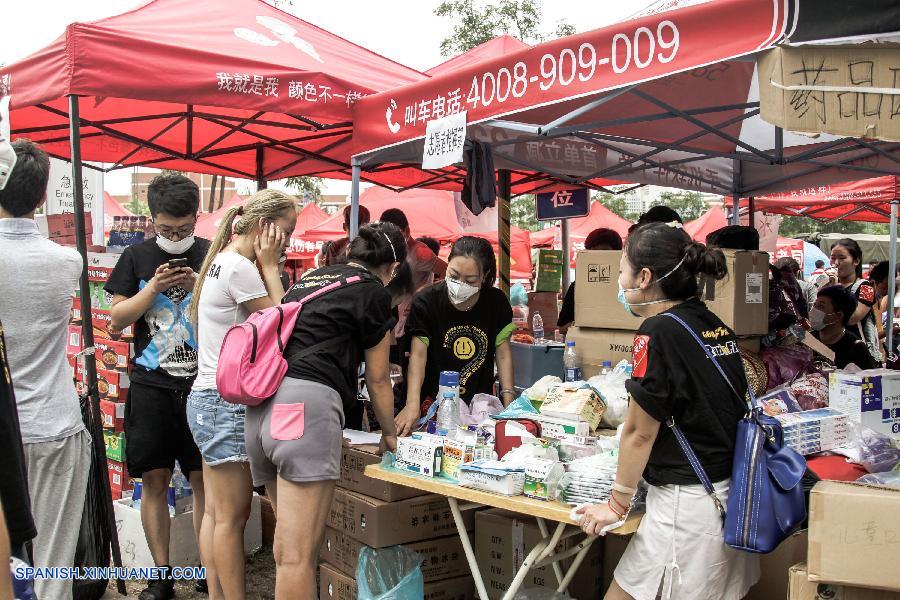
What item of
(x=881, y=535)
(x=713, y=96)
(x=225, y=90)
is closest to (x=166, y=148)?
(x=225, y=90)

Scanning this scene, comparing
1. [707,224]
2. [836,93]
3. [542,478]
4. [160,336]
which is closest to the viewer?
[836,93]

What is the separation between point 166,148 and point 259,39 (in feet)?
6.66

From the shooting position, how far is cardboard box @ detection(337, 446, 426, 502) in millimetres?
3666

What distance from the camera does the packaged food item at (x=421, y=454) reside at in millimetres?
3217

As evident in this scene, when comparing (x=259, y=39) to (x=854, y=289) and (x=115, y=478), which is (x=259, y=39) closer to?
(x=115, y=478)

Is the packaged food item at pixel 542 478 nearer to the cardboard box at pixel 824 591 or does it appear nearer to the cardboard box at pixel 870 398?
the cardboard box at pixel 824 591

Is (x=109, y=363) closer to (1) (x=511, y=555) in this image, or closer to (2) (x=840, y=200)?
(1) (x=511, y=555)

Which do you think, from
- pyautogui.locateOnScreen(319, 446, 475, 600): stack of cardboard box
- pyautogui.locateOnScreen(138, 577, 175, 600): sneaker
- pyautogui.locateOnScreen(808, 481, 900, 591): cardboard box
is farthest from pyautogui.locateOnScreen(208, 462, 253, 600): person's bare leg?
pyautogui.locateOnScreen(808, 481, 900, 591): cardboard box

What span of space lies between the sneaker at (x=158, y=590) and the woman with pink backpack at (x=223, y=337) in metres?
0.81

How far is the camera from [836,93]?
2533mm

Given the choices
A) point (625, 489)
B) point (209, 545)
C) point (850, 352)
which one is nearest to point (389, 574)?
point (209, 545)

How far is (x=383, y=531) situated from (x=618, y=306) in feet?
5.75

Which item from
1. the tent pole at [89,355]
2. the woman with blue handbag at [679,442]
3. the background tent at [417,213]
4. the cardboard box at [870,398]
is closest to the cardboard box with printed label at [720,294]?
the cardboard box at [870,398]

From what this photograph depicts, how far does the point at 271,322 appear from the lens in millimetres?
2998
